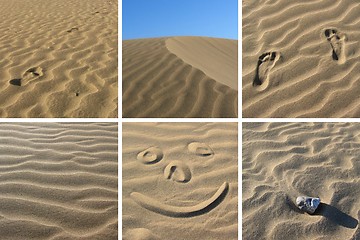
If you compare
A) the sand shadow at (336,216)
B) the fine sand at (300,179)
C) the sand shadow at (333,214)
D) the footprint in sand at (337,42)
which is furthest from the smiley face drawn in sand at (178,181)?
the footprint in sand at (337,42)

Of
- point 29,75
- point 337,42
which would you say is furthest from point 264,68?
point 29,75

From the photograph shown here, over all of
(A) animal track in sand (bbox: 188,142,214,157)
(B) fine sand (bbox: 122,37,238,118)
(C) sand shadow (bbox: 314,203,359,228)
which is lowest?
(C) sand shadow (bbox: 314,203,359,228)

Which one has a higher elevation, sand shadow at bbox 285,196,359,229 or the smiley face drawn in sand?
the smiley face drawn in sand

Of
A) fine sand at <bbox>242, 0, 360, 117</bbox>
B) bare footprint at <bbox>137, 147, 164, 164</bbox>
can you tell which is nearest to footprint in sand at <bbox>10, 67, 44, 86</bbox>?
bare footprint at <bbox>137, 147, 164, 164</bbox>

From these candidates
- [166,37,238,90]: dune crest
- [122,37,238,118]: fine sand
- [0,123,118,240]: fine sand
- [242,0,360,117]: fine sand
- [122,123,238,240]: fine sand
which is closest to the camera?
[122,123,238,240]: fine sand

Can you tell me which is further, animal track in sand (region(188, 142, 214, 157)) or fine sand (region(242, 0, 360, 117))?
animal track in sand (region(188, 142, 214, 157))

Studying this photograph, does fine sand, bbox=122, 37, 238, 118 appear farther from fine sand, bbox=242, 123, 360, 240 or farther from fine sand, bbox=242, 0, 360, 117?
fine sand, bbox=242, 123, 360, 240

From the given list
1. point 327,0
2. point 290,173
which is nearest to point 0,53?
point 290,173

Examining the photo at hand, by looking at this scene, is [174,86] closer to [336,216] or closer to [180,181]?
[180,181]

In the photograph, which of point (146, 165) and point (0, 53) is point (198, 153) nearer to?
point (146, 165)
